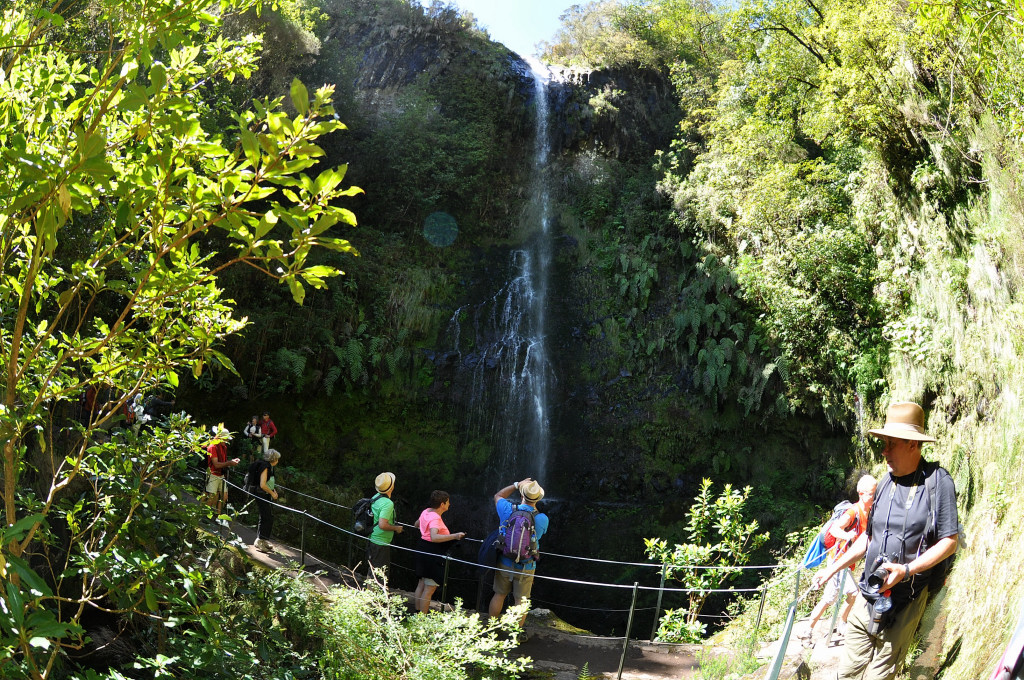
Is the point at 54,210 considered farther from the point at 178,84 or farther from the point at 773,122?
the point at 773,122

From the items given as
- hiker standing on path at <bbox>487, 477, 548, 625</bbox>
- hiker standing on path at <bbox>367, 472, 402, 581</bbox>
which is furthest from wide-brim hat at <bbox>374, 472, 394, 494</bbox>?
hiker standing on path at <bbox>487, 477, 548, 625</bbox>

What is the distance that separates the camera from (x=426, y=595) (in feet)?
21.3

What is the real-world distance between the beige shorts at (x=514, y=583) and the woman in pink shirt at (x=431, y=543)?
502 millimetres

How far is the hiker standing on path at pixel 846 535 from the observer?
546 centimetres

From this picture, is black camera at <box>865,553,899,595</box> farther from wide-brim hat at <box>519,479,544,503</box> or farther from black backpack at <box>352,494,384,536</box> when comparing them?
black backpack at <box>352,494,384,536</box>

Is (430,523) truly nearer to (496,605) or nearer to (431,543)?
(431,543)

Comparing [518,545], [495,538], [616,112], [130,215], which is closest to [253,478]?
[495,538]

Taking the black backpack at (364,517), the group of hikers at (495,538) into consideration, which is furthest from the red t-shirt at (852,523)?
the black backpack at (364,517)

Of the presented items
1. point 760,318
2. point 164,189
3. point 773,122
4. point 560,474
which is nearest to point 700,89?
point 773,122

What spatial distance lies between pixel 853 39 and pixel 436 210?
10482 mm

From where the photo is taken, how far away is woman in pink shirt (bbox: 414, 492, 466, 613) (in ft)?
20.4

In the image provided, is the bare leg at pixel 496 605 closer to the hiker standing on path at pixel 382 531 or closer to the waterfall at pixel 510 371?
the hiker standing on path at pixel 382 531

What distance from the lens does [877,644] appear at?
3.64 m

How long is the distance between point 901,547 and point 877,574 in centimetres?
19
